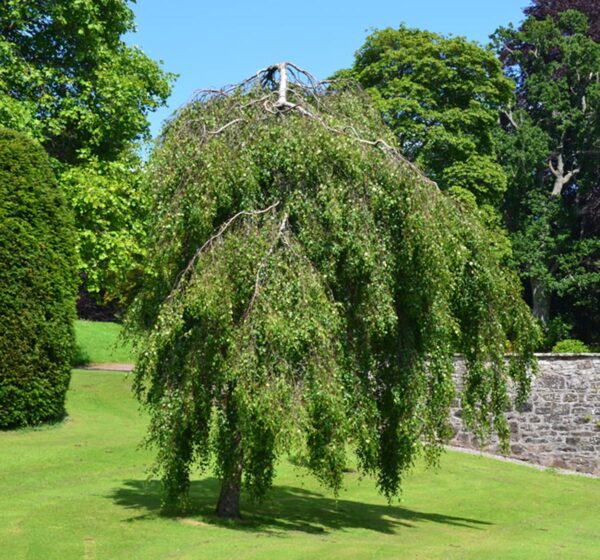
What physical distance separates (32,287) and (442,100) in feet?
69.0

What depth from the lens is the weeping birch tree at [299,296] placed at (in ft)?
33.4

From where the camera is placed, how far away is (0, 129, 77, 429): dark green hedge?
1711 cm

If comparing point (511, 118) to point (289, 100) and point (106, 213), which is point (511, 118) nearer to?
point (106, 213)

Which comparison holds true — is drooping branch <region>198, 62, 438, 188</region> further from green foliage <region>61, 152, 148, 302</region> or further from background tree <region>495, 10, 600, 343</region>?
background tree <region>495, 10, 600, 343</region>

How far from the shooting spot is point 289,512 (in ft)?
42.7

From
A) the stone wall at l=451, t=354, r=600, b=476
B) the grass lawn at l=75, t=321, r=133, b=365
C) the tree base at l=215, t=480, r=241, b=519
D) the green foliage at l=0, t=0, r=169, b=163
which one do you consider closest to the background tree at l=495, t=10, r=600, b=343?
the stone wall at l=451, t=354, r=600, b=476

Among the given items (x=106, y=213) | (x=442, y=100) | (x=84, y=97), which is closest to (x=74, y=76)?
(x=84, y=97)

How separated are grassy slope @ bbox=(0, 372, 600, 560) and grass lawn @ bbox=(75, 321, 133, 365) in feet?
32.5

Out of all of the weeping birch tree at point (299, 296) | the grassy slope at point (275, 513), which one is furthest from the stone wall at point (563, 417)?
the weeping birch tree at point (299, 296)

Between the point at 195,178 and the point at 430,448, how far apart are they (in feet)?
14.3

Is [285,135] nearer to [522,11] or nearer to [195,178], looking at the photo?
[195,178]

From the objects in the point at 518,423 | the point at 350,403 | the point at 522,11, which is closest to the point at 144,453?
the point at 350,403

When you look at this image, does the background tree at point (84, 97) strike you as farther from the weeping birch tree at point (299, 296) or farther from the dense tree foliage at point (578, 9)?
the dense tree foliage at point (578, 9)

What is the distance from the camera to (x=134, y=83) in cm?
2545
